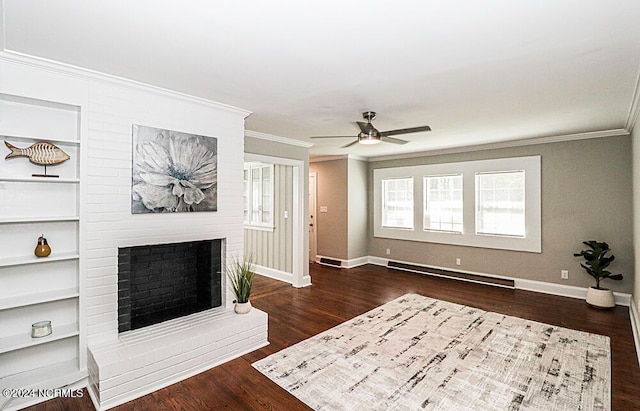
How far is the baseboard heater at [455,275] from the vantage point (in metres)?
5.53

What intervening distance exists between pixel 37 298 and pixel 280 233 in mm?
3672

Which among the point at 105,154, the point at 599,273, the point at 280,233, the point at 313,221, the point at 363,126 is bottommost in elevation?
the point at 599,273

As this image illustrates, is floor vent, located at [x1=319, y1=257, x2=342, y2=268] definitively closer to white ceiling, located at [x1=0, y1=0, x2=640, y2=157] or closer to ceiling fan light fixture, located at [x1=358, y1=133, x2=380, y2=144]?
ceiling fan light fixture, located at [x1=358, y1=133, x2=380, y2=144]

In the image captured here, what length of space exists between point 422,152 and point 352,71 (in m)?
4.32

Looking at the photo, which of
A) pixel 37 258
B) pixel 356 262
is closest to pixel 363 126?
pixel 37 258

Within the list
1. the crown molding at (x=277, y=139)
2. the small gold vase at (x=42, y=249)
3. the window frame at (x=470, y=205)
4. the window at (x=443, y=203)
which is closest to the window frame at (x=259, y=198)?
the crown molding at (x=277, y=139)

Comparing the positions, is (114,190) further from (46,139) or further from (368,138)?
(368,138)

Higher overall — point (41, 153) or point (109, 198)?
point (41, 153)

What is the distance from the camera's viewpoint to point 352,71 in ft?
8.44

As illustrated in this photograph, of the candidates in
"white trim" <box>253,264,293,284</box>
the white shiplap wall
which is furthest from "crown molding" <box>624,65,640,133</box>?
"white trim" <box>253,264,293,284</box>

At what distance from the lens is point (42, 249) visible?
8.18ft

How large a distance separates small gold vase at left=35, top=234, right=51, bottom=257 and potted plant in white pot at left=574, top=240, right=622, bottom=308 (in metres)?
6.14

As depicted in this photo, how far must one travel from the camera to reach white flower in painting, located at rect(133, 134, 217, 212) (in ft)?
9.78

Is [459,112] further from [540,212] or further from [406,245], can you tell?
[406,245]
